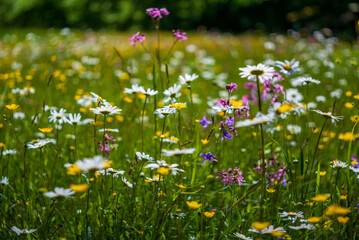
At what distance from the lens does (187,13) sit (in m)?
10.9

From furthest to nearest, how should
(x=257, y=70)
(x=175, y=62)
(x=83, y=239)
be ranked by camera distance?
(x=175, y=62) < (x=83, y=239) < (x=257, y=70)

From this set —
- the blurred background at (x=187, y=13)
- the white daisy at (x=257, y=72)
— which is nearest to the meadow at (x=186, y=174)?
the white daisy at (x=257, y=72)

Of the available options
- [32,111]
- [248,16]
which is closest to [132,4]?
[248,16]

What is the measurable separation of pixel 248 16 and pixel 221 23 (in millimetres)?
940

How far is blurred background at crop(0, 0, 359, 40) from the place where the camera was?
1086cm

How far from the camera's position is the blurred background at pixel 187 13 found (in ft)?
35.6

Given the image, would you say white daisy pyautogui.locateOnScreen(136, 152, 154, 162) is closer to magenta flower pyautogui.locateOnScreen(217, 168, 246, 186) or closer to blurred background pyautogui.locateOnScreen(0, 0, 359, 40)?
magenta flower pyautogui.locateOnScreen(217, 168, 246, 186)

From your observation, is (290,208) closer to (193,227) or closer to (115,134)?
(193,227)

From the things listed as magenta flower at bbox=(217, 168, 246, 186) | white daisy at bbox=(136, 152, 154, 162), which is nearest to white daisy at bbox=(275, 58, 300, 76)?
magenta flower at bbox=(217, 168, 246, 186)

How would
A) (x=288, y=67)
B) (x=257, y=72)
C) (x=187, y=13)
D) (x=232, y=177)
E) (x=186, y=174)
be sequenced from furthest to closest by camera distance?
(x=187, y=13) → (x=186, y=174) → (x=288, y=67) → (x=232, y=177) → (x=257, y=72)

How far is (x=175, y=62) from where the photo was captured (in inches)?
173

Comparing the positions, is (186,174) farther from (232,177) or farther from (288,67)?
(288,67)

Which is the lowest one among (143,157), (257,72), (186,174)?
(186,174)

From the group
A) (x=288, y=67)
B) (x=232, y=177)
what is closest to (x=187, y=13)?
(x=288, y=67)
